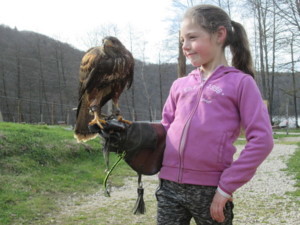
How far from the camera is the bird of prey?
7.68 ft

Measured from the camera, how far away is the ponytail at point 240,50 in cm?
174

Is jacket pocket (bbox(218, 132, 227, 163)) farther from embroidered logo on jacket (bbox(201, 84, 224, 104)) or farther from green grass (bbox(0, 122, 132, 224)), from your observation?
green grass (bbox(0, 122, 132, 224))

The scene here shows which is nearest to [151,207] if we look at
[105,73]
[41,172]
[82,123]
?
[41,172]

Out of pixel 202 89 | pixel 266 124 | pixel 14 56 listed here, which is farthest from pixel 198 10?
pixel 14 56

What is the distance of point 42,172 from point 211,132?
6.32 metres

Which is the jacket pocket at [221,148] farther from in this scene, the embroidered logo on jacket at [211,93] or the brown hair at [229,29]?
the brown hair at [229,29]

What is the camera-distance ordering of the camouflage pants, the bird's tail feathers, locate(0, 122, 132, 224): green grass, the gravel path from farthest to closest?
locate(0, 122, 132, 224): green grass → the gravel path → the bird's tail feathers → the camouflage pants

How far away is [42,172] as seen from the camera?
717 cm

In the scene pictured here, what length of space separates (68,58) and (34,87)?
4779 mm

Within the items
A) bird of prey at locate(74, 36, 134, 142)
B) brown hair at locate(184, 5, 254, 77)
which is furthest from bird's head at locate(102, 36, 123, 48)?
brown hair at locate(184, 5, 254, 77)

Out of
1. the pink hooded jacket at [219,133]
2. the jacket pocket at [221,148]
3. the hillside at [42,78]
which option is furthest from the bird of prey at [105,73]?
the hillside at [42,78]

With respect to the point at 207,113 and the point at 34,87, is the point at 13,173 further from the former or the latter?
the point at 34,87

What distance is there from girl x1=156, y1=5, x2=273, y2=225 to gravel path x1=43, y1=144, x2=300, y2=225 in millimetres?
3357

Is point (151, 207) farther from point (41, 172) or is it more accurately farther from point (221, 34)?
point (221, 34)
